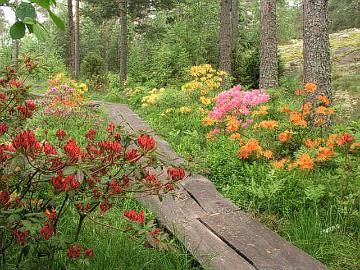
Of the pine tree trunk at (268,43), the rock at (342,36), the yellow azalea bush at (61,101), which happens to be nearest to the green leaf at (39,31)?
the yellow azalea bush at (61,101)

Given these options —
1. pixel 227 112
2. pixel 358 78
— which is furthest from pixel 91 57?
pixel 227 112

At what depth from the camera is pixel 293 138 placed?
5.62 m

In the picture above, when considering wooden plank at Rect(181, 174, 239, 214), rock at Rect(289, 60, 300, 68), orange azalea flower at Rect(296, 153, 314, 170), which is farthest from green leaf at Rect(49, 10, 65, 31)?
rock at Rect(289, 60, 300, 68)

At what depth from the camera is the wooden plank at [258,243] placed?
328cm

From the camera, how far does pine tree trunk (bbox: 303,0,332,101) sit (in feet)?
21.9

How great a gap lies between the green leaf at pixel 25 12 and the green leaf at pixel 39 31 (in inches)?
1.1

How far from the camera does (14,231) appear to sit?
90.8 inches

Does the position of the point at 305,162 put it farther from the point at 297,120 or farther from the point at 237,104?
the point at 237,104

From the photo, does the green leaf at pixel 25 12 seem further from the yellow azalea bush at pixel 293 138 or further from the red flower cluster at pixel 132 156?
the yellow azalea bush at pixel 293 138

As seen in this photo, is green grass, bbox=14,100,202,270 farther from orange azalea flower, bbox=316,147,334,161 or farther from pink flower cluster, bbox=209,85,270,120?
pink flower cluster, bbox=209,85,270,120

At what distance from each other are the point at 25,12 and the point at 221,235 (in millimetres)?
2986

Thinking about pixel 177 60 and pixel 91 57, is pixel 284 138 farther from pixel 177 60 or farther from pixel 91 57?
pixel 91 57

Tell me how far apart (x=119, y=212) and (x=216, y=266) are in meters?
1.54

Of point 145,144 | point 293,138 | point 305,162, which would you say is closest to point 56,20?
point 145,144
